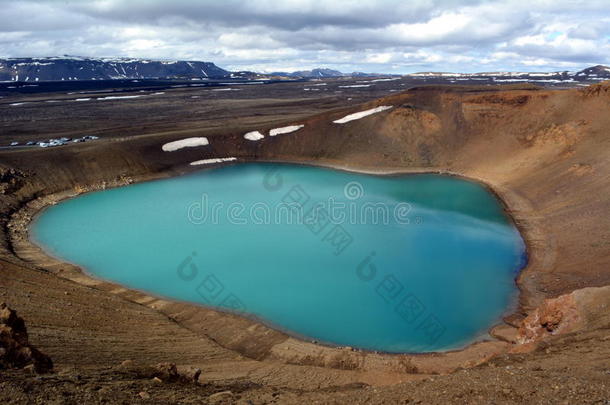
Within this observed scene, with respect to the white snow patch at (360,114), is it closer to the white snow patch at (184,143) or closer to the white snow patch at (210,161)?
the white snow patch at (210,161)

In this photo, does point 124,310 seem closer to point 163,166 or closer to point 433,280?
point 433,280

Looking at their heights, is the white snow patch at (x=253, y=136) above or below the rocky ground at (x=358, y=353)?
above

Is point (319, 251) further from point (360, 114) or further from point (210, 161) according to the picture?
point (360, 114)

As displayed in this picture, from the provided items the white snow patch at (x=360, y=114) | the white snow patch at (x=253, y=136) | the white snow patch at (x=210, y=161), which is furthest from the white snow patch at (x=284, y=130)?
the white snow patch at (x=210, y=161)

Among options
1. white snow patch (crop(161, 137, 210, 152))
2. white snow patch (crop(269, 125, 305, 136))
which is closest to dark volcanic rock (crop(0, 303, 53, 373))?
white snow patch (crop(161, 137, 210, 152))

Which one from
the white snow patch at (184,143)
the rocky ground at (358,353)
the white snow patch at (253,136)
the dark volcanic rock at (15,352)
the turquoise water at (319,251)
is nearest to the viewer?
the rocky ground at (358,353)

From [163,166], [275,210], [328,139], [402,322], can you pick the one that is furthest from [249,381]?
[328,139]
